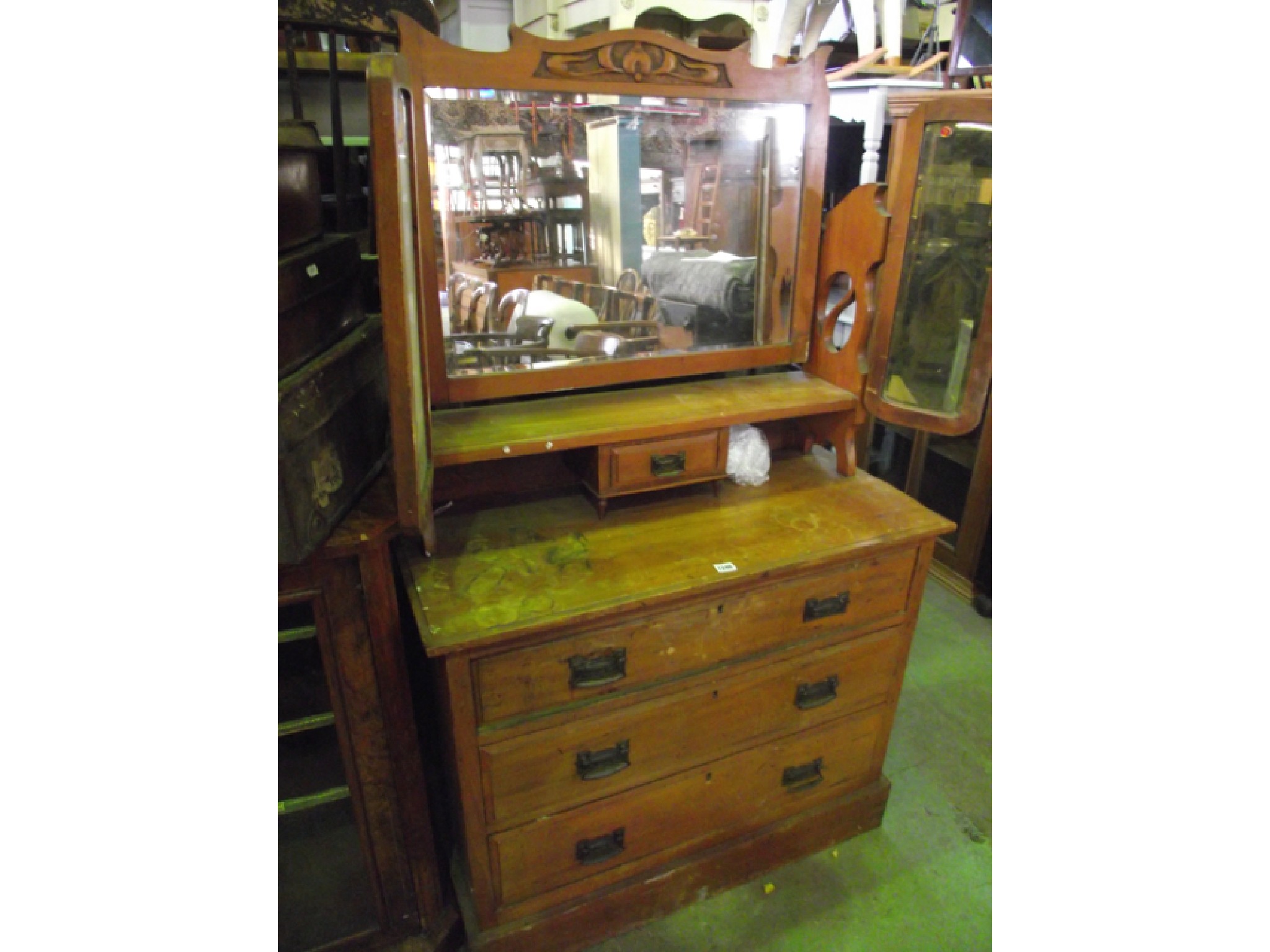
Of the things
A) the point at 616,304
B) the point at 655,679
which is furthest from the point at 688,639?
the point at 616,304

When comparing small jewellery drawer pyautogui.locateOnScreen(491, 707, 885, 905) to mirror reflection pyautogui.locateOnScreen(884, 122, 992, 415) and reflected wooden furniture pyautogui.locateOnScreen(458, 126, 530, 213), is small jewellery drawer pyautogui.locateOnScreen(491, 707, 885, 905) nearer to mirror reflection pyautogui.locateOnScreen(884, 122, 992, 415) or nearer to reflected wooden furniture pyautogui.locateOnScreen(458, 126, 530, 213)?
mirror reflection pyautogui.locateOnScreen(884, 122, 992, 415)

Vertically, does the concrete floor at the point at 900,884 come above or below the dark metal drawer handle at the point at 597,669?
below

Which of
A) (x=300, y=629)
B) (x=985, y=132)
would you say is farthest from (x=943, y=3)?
(x=300, y=629)

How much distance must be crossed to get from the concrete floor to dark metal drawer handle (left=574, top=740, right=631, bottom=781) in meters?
0.46

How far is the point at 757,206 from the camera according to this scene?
4.76 ft

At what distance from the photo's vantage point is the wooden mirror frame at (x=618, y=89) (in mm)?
1132

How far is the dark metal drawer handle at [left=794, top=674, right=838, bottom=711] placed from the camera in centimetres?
145

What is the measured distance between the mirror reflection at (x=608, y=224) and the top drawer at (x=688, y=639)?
0.53 meters

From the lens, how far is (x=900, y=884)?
1.60 m

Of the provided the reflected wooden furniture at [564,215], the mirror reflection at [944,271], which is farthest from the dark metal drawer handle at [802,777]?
the reflected wooden furniture at [564,215]

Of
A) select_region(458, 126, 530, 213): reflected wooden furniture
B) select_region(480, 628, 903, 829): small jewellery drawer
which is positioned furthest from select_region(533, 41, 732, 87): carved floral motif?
select_region(480, 628, 903, 829): small jewellery drawer

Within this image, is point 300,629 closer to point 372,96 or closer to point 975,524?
point 372,96

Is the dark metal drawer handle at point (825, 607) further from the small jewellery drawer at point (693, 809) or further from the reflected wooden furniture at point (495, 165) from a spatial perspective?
the reflected wooden furniture at point (495, 165)

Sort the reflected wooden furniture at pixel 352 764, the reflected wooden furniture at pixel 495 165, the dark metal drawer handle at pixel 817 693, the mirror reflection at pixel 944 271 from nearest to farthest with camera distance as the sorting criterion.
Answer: the reflected wooden furniture at pixel 352 764
the reflected wooden furniture at pixel 495 165
the mirror reflection at pixel 944 271
the dark metal drawer handle at pixel 817 693
